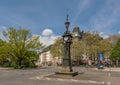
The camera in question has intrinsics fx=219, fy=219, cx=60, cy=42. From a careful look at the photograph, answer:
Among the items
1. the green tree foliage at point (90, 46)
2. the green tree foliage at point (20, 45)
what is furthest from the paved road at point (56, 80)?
the green tree foliage at point (90, 46)

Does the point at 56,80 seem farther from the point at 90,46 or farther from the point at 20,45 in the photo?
the point at 90,46

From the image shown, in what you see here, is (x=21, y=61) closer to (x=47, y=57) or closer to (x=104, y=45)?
(x=104, y=45)

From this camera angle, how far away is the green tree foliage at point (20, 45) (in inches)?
2050

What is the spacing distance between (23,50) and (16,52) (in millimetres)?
1795

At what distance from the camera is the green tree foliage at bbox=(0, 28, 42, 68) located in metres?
52.1

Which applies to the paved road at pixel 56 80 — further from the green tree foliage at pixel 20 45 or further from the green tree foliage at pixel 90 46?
the green tree foliage at pixel 90 46

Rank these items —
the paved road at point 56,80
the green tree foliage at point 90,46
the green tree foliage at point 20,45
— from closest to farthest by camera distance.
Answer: the paved road at point 56,80, the green tree foliage at point 20,45, the green tree foliage at point 90,46

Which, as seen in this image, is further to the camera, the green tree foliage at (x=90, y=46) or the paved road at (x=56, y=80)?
the green tree foliage at (x=90, y=46)

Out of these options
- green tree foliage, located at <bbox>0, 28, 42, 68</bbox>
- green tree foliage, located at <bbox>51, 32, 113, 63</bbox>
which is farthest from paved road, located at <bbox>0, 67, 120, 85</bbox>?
green tree foliage, located at <bbox>51, 32, 113, 63</bbox>

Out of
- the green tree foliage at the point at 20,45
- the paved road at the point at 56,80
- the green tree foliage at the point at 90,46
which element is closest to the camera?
the paved road at the point at 56,80

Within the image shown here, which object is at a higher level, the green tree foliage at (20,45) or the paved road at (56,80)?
the green tree foliage at (20,45)

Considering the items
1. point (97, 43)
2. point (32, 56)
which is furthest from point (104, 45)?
point (32, 56)

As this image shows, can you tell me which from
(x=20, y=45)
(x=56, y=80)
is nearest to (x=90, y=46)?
(x=20, y=45)

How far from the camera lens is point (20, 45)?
52.0 meters
